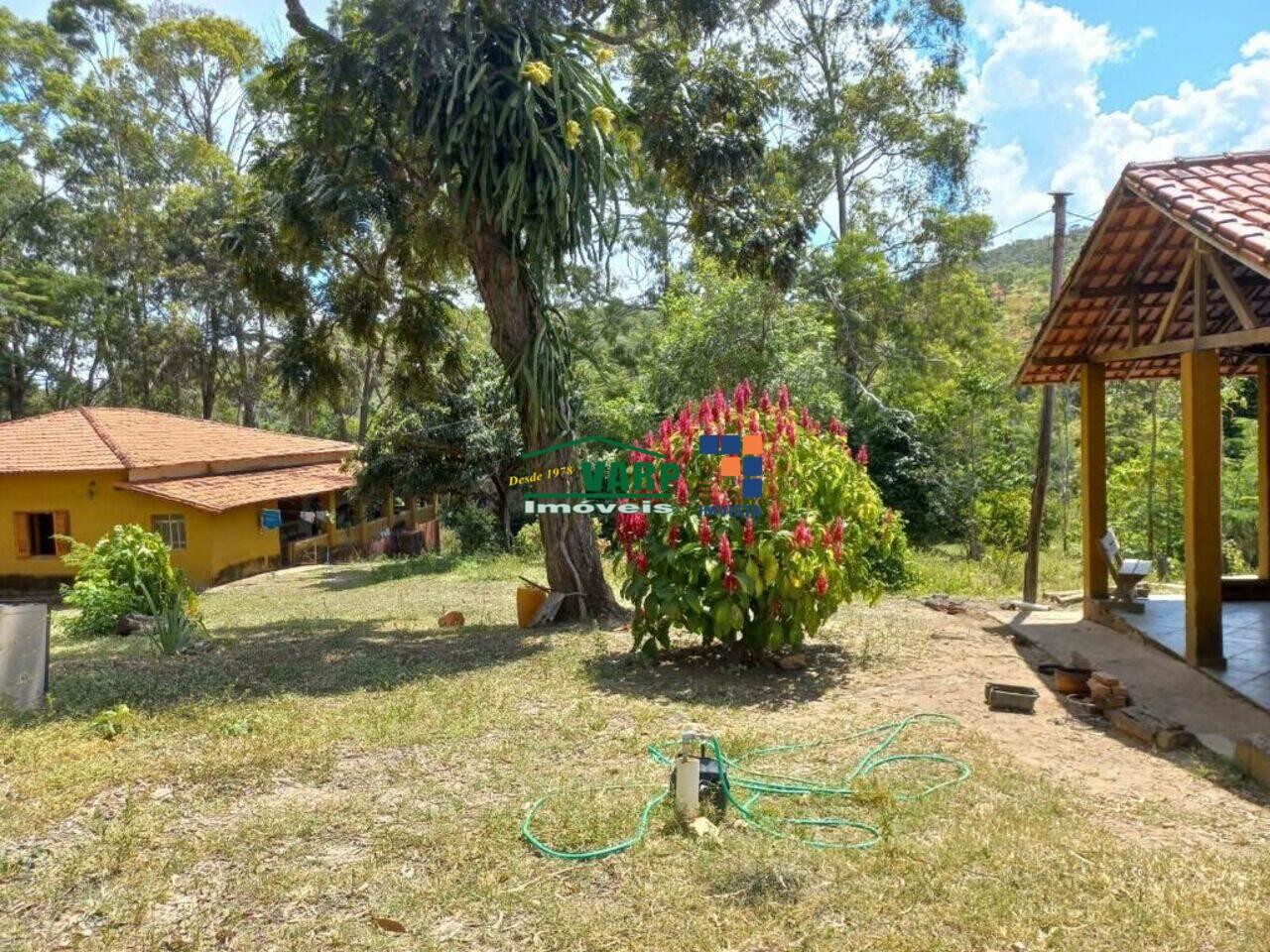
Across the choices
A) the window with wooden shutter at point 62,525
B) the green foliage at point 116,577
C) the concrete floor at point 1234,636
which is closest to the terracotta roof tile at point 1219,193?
the concrete floor at point 1234,636

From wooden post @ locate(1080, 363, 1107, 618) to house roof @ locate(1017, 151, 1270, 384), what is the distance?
0.24 metres

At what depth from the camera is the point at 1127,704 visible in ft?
17.7

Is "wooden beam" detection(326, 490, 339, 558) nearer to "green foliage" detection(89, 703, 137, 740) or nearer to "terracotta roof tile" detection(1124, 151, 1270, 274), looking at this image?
"green foliage" detection(89, 703, 137, 740)

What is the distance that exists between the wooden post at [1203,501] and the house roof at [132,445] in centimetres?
1886

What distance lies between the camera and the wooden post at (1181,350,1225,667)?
19.5 ft

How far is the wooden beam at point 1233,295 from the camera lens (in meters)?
5.44

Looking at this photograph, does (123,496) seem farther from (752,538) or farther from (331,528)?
(752,538)

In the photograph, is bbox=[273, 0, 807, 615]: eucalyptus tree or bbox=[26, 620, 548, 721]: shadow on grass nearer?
bbox=[26, 620, 548, 721]: shadow on grass

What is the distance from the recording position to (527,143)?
767 cm

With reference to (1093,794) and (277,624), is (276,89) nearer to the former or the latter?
(277,624)

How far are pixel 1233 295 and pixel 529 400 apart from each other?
18.9 ft

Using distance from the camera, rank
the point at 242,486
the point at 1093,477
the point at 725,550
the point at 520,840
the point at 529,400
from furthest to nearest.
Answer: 1. the point at 242,486
2. the point at 529,400
3. the point at 1093,477
4. the point at 725,550
5. the point at 520,840

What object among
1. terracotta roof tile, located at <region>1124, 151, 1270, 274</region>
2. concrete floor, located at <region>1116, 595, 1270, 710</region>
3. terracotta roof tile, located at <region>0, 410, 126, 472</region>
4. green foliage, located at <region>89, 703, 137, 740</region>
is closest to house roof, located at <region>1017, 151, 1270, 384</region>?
terracotta roof tile, located at <region>1124, 151, 1270, 274</region>

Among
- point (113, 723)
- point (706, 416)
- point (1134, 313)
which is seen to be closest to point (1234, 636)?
point (1134, 313)
